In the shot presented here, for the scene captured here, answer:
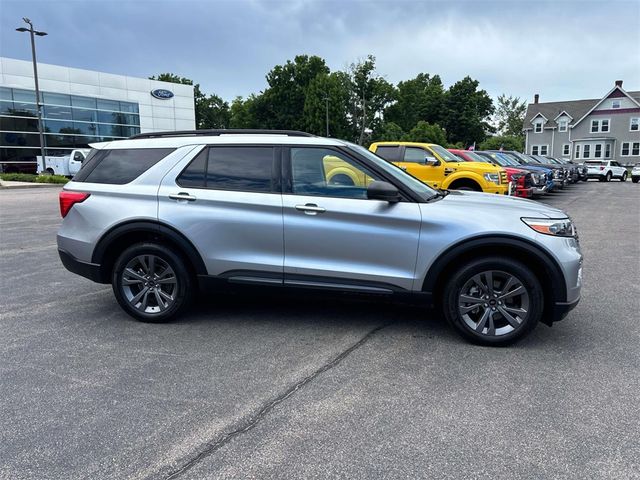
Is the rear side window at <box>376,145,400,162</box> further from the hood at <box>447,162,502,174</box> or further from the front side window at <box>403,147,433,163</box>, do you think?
the hood at <box>447,162,502,174</box>

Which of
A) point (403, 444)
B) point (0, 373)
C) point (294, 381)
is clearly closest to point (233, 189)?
point (294, 381)

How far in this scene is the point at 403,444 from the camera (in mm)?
2809

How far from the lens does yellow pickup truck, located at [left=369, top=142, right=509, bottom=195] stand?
42.2ft

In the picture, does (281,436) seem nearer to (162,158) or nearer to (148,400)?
(148,400)

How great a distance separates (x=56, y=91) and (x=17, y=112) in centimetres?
338

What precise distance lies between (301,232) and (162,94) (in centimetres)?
4606

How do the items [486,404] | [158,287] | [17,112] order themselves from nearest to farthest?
1. [486,404]
2. [158,287]
3. [17,112]

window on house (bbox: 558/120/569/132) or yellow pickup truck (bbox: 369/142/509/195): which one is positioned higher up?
window on house (bbox: 558/120/569/132)

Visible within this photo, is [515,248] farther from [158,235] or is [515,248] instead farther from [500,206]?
[158,235]

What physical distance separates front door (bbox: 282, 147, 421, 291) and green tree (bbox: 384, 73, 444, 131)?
264 ft

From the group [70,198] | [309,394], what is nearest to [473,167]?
[70,198]

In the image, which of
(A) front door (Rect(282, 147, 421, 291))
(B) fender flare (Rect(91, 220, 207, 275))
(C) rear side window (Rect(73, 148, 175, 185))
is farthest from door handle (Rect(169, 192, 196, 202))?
(A) front door (Rect(282, 147, 421, 291))

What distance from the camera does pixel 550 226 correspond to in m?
4.06

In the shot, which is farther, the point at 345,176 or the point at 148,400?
the point at 345,176
